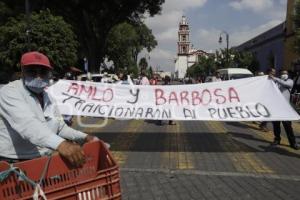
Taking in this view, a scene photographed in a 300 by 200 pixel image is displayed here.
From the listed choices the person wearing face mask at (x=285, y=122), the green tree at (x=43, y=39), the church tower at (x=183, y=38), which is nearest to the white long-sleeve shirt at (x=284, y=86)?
the person wearing face mask at (x=285, y=122)

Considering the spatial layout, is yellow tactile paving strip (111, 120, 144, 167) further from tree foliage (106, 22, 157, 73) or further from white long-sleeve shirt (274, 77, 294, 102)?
tree foliage (106, 22, 157, 73)

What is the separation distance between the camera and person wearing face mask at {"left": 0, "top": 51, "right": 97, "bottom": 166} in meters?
3.62

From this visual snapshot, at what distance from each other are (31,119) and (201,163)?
264 inches

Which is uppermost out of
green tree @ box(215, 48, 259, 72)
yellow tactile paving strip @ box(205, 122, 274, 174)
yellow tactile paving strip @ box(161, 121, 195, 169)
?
green tree @ box(215, 48, 259, 72)

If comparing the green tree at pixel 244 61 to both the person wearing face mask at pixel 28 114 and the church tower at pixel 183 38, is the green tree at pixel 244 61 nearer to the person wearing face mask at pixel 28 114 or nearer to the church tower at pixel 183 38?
the person wearing face mask at pixel 28 114

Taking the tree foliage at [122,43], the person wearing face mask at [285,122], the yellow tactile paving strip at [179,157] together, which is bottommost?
the yellow tactile paving strip at [179,157]

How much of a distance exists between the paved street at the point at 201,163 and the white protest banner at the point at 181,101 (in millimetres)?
701

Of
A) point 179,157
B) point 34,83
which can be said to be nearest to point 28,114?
point 34,83

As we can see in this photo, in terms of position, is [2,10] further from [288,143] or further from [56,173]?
[56,173]

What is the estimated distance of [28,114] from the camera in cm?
371

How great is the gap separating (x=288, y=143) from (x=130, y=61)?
78.9 metres

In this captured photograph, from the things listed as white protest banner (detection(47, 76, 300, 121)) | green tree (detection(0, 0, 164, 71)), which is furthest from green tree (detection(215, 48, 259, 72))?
white protest banner (detection(47, 76, 300, 121))

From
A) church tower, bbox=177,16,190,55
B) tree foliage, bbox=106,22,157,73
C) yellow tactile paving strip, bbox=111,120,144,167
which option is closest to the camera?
yellow tactile paving strip, bbox=111,120,144,167

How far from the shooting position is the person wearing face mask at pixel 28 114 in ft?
11.9
